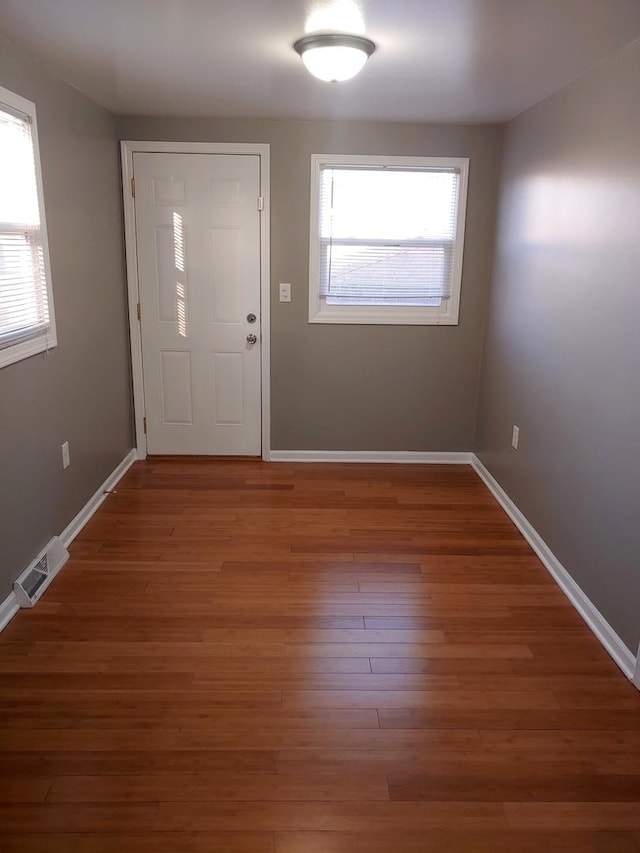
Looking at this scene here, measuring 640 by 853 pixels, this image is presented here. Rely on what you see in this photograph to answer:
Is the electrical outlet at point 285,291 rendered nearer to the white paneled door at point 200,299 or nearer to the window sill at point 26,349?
the white paneled door at point 200,299

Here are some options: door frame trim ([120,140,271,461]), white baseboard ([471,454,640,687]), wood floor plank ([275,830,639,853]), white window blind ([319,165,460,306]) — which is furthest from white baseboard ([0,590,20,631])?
white window blind ([319,165,460,306])

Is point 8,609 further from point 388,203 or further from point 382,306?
point 388,203

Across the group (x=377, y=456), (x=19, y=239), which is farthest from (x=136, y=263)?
(x=377, y=456)

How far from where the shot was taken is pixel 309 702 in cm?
218

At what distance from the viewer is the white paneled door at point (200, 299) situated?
4094 millimetres

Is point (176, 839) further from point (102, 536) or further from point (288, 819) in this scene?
point (102, 536)

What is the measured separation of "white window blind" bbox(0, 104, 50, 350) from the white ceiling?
0.38 meters

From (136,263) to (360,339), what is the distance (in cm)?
159

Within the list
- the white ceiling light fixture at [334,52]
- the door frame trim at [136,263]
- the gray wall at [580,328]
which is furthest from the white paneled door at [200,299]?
the gray wall at [580,328]

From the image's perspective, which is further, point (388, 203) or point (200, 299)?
point (200, 299)

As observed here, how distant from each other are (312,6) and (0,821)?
8.65ft

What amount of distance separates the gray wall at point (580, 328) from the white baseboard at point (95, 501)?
8.07ft

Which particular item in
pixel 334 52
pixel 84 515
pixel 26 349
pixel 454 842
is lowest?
pixel 454 842

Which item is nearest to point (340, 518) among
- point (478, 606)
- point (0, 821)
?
point (478, 606)
